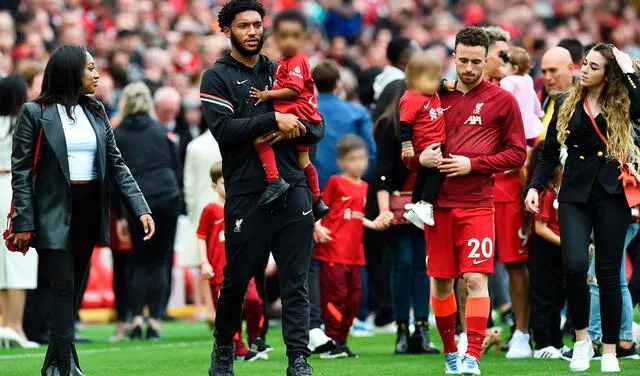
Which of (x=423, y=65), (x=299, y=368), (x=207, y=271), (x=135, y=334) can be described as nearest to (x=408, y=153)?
→ (x=423, y=65)

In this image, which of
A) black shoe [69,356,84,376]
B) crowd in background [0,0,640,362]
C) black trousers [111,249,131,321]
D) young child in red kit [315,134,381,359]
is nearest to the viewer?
black shoe [69,356,84,376]

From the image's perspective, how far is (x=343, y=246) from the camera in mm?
11766

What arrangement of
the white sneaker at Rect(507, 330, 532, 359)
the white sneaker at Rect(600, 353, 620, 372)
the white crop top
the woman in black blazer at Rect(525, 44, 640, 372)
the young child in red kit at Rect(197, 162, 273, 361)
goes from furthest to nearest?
the young child in red kit at Rect(197, 162, 273, 361)
the white sneaker at Rect(507, 330, 532, 359)
the woman in black blazer at Rect(525, 44, 640, 372)
the white sneaker at Rect(600, 353, 620, 372)
the white crop top

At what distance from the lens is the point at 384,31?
23.5 metres

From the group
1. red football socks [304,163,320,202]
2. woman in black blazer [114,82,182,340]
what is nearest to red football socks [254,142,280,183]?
red football socks [304,163,320,202]

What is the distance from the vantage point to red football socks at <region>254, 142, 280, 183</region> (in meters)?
8.46

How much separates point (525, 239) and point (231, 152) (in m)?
3.35

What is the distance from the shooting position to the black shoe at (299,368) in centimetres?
853

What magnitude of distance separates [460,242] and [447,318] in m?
0.61

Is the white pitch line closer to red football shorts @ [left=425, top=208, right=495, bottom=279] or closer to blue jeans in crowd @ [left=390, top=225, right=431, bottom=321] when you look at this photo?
blue jeans in crowd @ [left=390, top=225, right=431, bottom=321]

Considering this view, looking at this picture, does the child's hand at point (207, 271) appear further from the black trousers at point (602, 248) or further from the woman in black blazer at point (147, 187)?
the black trousers at point (602, 248)

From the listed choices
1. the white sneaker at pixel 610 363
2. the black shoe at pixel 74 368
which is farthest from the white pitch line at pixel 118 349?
the white sneaker at pixel 610 363

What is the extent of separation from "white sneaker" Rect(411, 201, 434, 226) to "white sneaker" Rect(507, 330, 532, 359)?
2.03 m

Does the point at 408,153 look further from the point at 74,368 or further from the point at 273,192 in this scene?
the point at 74,368
